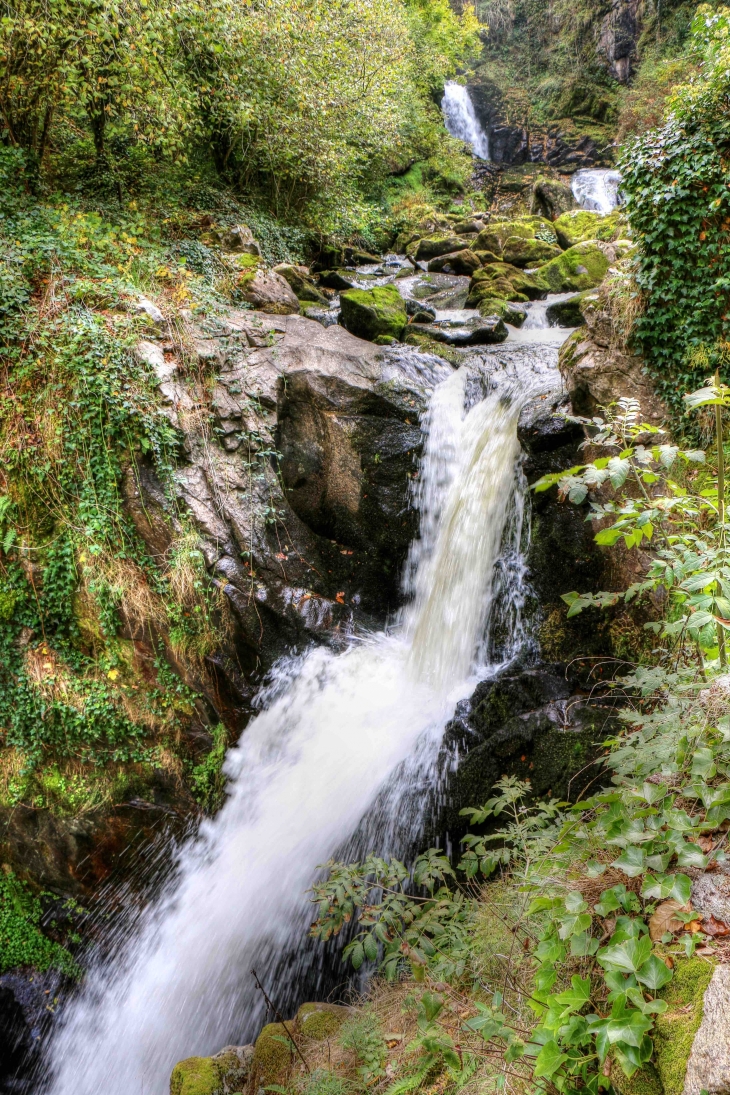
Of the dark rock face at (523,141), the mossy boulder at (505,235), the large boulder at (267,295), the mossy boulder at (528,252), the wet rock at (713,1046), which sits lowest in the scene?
the wet rock at (713,1046)

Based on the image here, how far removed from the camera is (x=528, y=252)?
482 inches

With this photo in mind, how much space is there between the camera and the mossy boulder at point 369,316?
7.80 m

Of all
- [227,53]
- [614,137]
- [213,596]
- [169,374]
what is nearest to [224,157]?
[227,53]

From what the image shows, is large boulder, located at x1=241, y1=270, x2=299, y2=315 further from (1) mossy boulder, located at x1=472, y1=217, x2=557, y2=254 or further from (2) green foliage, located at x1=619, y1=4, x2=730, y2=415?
(1) mossy boulder, located at x1=472, y1=217, x2=557, y2=254

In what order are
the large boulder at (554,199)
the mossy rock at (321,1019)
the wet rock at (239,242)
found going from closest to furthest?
1. the mossy rock at (321,1019)
2. the wet rock at (239,242)
3. the large boulder at (554,199)

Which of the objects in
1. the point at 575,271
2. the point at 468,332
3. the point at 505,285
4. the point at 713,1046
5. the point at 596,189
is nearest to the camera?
the point at 713,1046

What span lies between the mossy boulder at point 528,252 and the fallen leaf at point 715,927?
513 inches

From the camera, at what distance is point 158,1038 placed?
4055 mm

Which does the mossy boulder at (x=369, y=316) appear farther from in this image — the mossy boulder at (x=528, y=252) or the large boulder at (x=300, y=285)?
the mossy boulder at (x=528, y=252)

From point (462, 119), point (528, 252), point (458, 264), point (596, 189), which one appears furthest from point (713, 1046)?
point (462, 119)

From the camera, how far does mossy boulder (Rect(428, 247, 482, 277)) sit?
12273mm

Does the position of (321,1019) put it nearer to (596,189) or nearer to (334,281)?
(334,281)

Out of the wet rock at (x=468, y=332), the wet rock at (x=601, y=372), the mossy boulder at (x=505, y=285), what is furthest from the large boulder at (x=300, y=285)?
the wet rock at (x=601, y=372)

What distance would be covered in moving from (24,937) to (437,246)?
47.8ft
